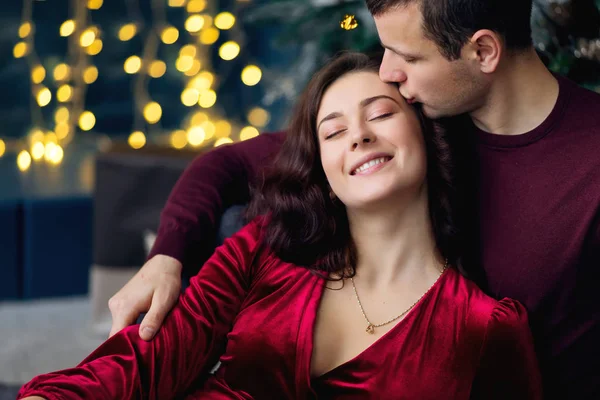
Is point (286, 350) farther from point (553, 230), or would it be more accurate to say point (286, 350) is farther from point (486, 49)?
point (486, 49)

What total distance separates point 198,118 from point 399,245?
279cm

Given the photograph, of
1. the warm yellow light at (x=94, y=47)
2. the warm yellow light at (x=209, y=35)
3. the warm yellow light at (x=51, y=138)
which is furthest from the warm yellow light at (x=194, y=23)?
the warm yellow light at (x=51, y=138)

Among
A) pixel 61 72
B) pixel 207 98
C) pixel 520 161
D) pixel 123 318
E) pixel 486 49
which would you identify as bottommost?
pixel 207 98

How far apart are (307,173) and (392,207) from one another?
21 centimetres

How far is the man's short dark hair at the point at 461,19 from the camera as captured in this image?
1398mm

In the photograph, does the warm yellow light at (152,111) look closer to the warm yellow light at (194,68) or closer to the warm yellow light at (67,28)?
the warm yellow light at (194,68)

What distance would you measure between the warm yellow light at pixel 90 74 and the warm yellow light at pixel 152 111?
11.5 inches

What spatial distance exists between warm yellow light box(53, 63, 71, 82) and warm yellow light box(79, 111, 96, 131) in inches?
8.2

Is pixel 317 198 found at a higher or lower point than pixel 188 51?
higher

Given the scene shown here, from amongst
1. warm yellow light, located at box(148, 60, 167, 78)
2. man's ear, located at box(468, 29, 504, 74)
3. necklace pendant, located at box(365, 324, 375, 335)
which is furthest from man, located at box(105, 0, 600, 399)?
warm yellow light, located at box(148, 60, 167, 78)

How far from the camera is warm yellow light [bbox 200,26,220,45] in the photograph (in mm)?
3869

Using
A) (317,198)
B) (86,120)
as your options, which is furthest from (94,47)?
(317,198)

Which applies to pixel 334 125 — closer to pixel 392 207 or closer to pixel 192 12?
pixel 392 207

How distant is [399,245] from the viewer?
148 centimetres
